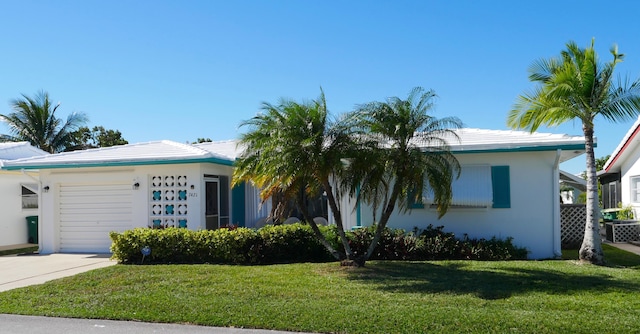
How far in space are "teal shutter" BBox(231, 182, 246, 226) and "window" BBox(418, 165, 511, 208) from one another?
6195 millimetres

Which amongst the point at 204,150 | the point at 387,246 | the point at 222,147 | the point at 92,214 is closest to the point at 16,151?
the point at 92,214

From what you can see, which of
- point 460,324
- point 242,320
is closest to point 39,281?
point 242,320

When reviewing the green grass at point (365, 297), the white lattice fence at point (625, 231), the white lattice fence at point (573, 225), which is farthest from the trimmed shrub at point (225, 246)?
the white lattice fence at point (625, 231)

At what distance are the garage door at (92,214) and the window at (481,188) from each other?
351 inches

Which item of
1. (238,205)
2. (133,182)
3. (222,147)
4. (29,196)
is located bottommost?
(238,205)

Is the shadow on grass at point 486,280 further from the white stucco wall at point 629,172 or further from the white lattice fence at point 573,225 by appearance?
the white stucco wall at point 629,172

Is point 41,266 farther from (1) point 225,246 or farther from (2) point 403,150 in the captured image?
(2) point 403,150

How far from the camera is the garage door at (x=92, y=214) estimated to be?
48.9ft

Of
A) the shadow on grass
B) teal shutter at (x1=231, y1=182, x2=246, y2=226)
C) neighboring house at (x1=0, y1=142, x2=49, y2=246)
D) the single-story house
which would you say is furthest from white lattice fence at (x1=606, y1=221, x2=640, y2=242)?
neighboring house at (x1=0, y1=142, x2=49, y2=246)

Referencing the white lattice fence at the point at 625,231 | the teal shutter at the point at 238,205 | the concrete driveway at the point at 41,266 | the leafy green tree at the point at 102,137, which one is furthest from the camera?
the leafy green tree at the point at 102,137

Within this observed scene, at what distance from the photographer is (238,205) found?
16.0 metres

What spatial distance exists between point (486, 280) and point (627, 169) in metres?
13.7

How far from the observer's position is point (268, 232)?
11.8 m

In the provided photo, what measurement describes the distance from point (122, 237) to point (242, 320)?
21.0 ft
